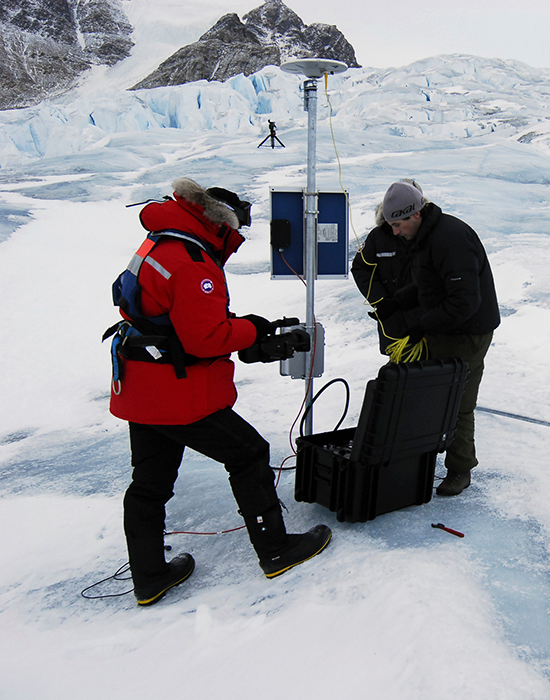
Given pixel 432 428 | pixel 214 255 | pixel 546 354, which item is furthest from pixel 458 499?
pixel 546 354

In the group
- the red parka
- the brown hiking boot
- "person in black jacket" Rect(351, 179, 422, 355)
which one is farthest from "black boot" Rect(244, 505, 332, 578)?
"person in black jacket" Rect(351, 179, 422, 355)

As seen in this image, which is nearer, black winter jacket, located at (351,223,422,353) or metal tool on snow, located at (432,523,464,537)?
metal tool on snow, located at (432,523,464,537)

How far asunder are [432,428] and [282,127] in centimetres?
1500

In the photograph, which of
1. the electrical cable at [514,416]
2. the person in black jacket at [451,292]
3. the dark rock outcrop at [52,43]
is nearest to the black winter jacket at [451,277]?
the person in black jacket at [451,292]

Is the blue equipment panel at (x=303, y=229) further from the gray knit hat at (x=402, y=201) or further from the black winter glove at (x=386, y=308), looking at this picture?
the gray knit hat at (x=402, y=201)

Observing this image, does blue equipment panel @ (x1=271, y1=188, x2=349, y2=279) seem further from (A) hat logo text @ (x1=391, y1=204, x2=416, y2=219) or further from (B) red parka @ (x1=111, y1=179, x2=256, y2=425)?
(B) red parka @ (x1=111, y1=179, x2=256, y2=425)

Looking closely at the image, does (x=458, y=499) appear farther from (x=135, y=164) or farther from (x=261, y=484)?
(x=135, y=164)

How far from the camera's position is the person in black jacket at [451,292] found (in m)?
2.06

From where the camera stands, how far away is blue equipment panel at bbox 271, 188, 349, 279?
9.00ft

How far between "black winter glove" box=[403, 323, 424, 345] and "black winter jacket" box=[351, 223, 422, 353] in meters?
0.30

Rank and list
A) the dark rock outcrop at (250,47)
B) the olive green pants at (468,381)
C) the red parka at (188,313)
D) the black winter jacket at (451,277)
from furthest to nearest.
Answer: the dark rock outcrop at (250,47) < the olive green pants at (468,381) < the black winter jacket at (451,277) < the red parka at (188,313)

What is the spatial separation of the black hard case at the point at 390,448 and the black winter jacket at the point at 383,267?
691mm

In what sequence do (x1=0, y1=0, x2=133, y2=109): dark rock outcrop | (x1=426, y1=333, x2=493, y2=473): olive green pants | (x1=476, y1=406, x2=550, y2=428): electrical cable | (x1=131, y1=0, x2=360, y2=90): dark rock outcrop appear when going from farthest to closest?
1. (x1=0, y1=0, x2=133, y2=109): dark rock outcrop
2. (x1=131, y1=0, x2=360, y2=90): dark rock outcrop
3. (x1=476, y1=406, x2=550, y2=428): electrical cable
4. (x1=426, y1=333, x2=493, y2=473): olive green pants

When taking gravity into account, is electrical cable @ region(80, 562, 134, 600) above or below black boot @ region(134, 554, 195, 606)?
Answer: below
